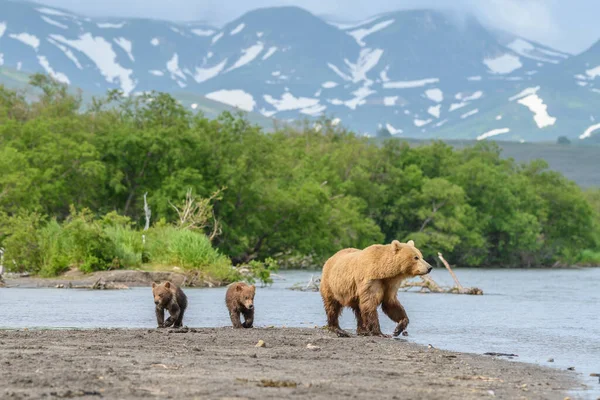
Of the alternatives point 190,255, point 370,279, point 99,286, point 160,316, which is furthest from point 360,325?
point 190,255

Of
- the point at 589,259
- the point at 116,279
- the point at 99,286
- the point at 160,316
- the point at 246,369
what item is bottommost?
the point at 246,369

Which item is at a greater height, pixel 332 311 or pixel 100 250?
pixel 100 250

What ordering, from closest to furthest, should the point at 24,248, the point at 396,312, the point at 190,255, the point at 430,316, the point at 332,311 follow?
the point at 396,312 < the point at 332,311 < the point at 430,316 < the point at 190,255 < the point at 24,248

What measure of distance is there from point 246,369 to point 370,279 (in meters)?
4.98

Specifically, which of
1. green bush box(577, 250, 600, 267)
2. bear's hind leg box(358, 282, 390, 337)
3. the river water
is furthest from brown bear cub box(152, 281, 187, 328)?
green bush box(577, 250, 600, 267)

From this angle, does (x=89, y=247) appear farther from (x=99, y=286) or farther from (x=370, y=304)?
(x=370, y=304)

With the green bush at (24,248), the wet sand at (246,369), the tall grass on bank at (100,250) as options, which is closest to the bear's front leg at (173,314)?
the wet sand at (246,369)

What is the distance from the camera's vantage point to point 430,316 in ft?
87.7

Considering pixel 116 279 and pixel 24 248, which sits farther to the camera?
pixel 24 248

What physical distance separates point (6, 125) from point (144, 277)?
27.7m

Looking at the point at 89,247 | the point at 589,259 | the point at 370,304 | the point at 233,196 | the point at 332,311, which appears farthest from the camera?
the point at 589,259

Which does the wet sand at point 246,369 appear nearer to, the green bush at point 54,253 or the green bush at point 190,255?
the green bush at point 190,255

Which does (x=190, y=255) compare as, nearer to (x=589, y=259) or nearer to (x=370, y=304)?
(x=370, y=304)

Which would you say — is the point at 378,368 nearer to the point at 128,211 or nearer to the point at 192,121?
the point at 128,211
